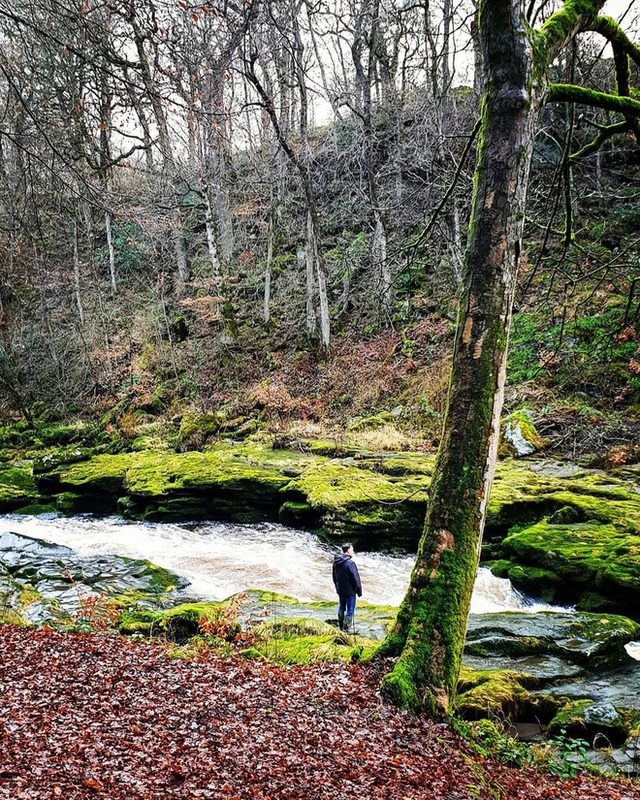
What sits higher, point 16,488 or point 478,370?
point 478,370

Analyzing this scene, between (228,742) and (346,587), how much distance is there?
12.4 ft

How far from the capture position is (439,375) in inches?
723

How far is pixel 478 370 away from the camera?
193 inches

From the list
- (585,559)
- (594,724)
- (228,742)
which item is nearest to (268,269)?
(585,559)

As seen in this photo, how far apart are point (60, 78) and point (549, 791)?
290 inches

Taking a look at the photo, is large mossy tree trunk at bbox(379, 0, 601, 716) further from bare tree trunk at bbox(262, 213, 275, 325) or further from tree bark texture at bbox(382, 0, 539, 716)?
bare tree trunk at bbox(262, 213, 275, 325)

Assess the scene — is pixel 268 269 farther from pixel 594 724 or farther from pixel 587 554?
pixel 594 724

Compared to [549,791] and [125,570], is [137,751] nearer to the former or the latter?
[549,791]

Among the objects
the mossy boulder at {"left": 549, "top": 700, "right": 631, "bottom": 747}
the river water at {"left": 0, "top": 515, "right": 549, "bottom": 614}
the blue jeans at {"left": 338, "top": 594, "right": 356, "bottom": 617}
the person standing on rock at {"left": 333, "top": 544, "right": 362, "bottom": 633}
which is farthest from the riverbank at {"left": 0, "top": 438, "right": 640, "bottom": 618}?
the mossy boulder at {"left": 549, "top": 700, "right": 631, "bottom": 747}

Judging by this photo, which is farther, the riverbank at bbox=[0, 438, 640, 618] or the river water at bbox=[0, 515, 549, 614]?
the river water at bbox=[0, 515, 549, 614]

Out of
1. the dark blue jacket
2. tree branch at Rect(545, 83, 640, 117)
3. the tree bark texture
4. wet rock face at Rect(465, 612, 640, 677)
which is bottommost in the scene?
wet rock face at Rect(465, 612, 640, 677)

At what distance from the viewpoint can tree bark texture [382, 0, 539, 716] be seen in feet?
15.5

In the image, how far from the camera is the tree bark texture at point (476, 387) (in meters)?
4.74

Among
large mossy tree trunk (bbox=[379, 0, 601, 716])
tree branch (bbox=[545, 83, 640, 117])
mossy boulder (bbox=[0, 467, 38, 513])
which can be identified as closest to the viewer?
large mossy tree trunk (bbox=[379, 0, 601, 716])
